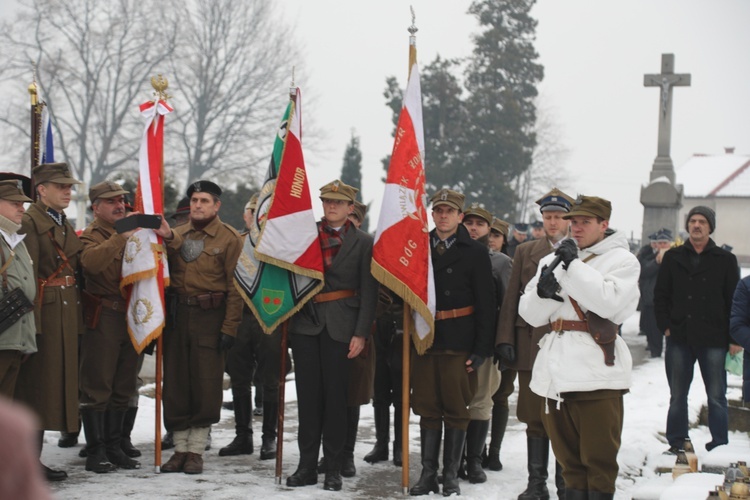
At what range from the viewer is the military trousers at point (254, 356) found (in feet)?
26.5

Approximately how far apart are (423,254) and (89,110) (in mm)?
35798

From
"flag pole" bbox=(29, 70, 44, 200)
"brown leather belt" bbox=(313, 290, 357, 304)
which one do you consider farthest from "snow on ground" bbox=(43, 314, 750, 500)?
"flag pole" bbox=(29, 70, 44, 200)

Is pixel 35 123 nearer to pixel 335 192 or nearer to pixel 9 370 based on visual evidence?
pixel 9 370

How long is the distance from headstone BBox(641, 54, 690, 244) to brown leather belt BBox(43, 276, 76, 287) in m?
15.0

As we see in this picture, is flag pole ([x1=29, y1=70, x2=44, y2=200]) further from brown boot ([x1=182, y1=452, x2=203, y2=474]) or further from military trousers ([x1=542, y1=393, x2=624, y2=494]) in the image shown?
military trousers ([x1=542, y1=393, x2=624, y2=494])

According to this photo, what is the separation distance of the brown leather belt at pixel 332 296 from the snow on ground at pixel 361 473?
54.0 inches

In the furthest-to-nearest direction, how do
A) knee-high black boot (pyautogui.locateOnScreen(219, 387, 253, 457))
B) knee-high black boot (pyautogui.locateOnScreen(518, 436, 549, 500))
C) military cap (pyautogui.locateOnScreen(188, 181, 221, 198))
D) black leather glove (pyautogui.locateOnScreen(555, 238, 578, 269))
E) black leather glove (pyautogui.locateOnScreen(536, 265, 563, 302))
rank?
knee-high black boot (pyautogui.locateOnScreen(219, 387, 253, 457)) → military cap (pyautogui.locateOnScreen(188, 181, 221, 198)) → knee-high black boot (pyautogui.locateOnScreen(518, 436, 549, 500)) → black leather glove (pyautogui.locateOnScreen(536, 265, 563, 302)) → black leather glove (pyautogui.locateOnScreen(555, 238, 578, 269))

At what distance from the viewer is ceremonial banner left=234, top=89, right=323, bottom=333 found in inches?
269

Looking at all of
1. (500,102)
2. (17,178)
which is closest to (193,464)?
(17,178)

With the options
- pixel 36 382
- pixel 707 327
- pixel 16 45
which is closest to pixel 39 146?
pixel 36 382

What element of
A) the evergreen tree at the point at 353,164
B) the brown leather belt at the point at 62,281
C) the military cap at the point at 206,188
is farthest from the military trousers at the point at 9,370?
the evergreen tree at the point at 353,164

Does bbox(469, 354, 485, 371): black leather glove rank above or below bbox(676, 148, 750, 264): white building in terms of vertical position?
below

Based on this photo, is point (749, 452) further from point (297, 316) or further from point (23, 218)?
point (23, 218)

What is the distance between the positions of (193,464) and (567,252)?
348cm
